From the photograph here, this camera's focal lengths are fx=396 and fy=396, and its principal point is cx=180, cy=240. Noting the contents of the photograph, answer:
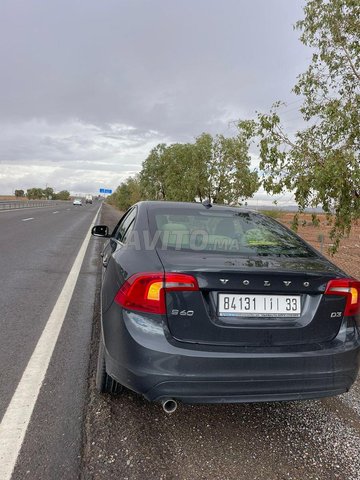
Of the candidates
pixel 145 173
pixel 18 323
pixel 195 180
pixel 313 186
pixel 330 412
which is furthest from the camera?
pixel 145 173

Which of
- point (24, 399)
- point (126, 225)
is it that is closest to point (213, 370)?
point (24, 399)

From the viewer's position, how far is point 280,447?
2.50m

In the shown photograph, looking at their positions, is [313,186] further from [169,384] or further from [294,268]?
[169,384]

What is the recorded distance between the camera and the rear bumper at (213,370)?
2.27 meters

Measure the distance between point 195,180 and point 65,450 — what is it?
1379 centimetres

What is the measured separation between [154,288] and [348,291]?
4.15 ft

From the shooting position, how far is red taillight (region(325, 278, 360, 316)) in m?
2.50

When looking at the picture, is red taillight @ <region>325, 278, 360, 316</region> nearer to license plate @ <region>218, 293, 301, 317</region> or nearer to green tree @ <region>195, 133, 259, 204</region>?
license plate @ <region>218, 293, 301, 317</region>

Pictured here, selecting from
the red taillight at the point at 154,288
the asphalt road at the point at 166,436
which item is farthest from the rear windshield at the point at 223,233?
the asphalt road at the point at 166,436

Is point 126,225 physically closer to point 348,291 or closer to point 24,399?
point 24,399

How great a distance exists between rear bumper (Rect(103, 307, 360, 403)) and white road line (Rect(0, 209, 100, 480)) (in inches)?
28.9

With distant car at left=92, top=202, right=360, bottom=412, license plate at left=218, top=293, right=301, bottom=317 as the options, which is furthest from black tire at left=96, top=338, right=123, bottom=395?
license plate at left=218, top=293, right=301, bottom=317

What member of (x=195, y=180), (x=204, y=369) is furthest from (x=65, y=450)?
(x=195, y=180)

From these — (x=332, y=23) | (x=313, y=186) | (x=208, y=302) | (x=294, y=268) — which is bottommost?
(x=208, y=302)
